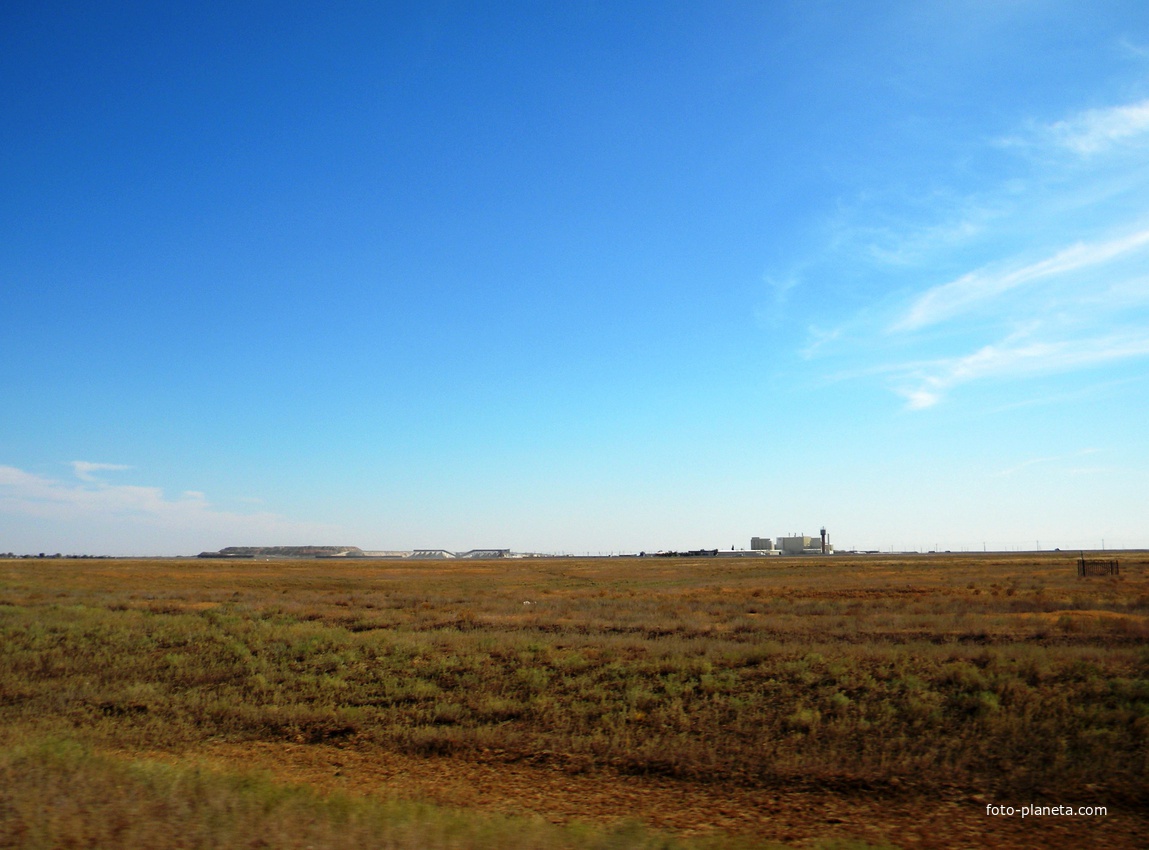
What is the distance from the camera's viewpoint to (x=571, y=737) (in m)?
12.5

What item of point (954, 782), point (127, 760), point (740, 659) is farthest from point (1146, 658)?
point (127, 760)

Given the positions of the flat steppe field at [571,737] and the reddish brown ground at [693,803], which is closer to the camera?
the flat steppe field at [571,737]

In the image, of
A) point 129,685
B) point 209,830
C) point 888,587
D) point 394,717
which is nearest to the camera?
point 209,830

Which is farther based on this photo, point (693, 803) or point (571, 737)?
point (571, 737)

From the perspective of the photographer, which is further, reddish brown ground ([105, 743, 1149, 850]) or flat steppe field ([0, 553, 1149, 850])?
reddish brown ground ([105, 743, 1149, 850])

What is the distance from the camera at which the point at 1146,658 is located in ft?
53.8

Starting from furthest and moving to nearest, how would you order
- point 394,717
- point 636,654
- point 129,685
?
point 636,654 < point 129,685 < point 394,717

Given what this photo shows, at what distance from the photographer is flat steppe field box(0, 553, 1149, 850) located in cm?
791

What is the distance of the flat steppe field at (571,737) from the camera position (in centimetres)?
791

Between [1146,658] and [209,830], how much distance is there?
1864 cm

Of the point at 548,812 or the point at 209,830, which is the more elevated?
the point at 209,830

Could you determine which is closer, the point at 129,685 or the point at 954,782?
the point at 954,782

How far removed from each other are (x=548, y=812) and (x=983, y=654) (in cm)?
1252

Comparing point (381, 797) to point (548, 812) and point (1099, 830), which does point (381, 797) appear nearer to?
point (548, 812)
